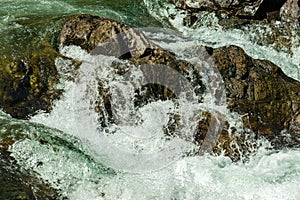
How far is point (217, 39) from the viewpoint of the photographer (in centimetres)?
843

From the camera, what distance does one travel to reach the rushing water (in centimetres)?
522

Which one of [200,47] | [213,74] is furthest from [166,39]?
[213,74]

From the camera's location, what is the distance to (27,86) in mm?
6160

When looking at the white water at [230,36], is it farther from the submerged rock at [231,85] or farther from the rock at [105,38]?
the rock at [105,38]

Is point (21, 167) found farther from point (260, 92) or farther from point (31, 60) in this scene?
point (260, 92)

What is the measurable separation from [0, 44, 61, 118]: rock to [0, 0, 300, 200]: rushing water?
0.14 metres

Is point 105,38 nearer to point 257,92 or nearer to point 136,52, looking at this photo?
point 136,52

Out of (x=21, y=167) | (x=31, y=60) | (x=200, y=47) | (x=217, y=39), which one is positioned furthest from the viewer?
(x=217, y=39)

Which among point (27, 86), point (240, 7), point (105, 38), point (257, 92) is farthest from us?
point (240, 7)

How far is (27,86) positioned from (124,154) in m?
1.67

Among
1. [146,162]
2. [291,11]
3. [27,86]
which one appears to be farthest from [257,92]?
[27,86]

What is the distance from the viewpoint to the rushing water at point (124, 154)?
522cm

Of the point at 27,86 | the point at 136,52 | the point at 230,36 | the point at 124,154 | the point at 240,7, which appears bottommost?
the point at 124,154

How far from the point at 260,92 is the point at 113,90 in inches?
84.1
